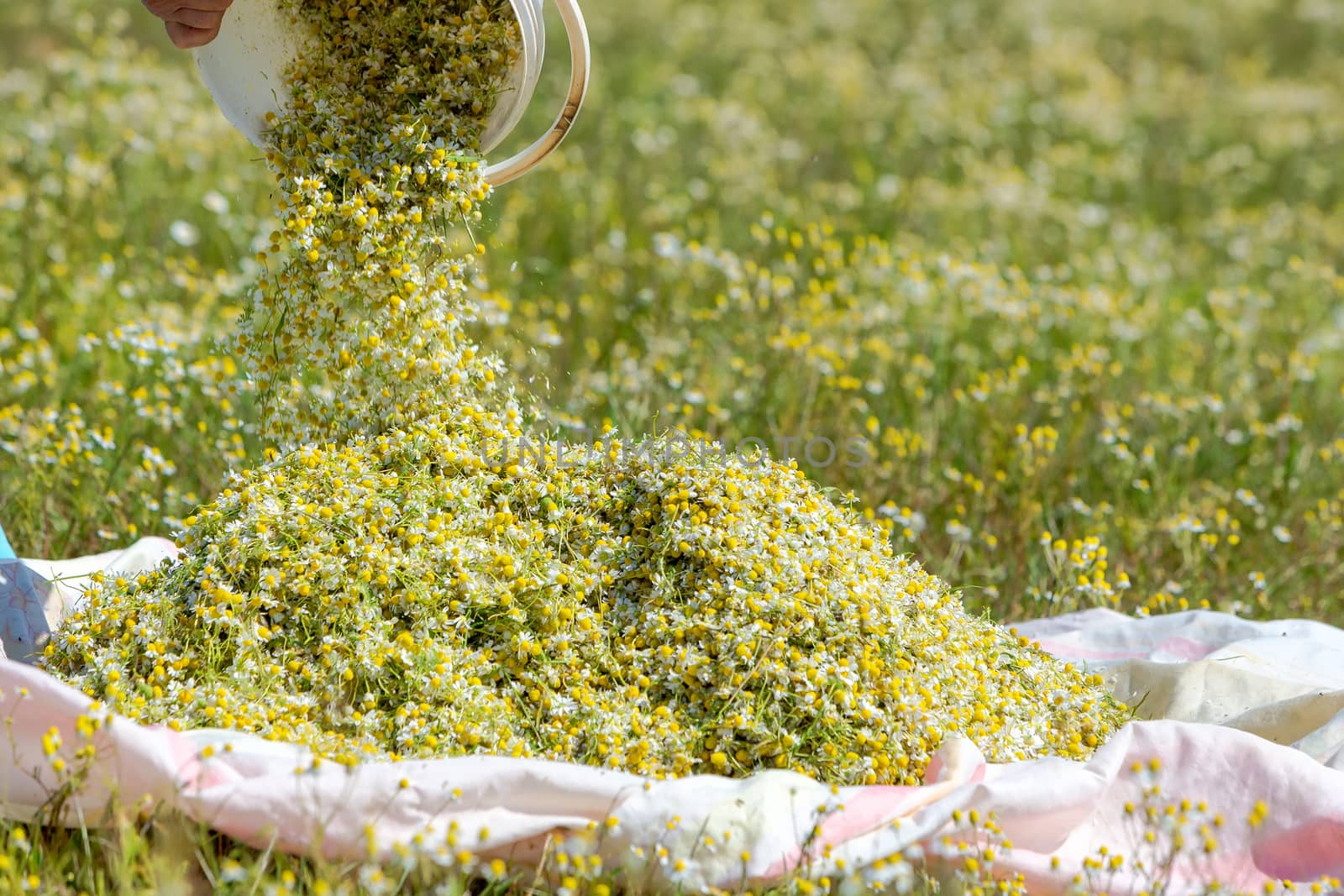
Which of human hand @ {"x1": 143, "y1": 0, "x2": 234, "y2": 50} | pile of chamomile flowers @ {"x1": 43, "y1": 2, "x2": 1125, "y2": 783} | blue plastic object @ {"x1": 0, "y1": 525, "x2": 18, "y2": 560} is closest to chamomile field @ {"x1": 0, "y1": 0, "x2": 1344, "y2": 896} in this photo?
pile of chamomile flowers @ {"x1": 43, "y1": 2, "x2": 1125, "y2": 783}

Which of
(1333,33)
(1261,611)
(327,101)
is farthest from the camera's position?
(1333,33)

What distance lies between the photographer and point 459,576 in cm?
253

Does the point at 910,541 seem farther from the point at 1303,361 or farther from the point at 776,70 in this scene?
the point at 776,70

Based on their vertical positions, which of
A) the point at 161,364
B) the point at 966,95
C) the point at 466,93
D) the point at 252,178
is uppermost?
the point at 966,95

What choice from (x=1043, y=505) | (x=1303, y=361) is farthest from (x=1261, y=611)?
(x=1303, y=361)

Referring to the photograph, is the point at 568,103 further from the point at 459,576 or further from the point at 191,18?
the point at 459,576

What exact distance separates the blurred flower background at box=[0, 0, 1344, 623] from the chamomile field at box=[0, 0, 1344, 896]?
3 cm

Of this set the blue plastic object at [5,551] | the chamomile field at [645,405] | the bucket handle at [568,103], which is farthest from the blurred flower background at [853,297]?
the blue plastic object at [5,551]

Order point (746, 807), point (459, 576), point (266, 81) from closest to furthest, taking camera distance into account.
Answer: point (746, 807) < point (459, 576) < point (266, 81)

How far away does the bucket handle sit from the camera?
107 inches

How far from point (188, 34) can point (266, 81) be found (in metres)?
0.19

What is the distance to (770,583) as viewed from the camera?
2486 millimetres

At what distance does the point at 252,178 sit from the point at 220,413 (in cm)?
217

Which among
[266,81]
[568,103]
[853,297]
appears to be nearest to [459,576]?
[568,103]
